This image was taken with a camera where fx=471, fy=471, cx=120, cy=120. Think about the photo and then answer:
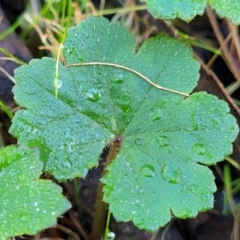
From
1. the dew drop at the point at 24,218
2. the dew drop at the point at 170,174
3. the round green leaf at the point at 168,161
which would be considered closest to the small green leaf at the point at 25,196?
the dew drop at the point at 24,218

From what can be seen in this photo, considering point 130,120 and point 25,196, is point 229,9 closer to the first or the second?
point 130,120

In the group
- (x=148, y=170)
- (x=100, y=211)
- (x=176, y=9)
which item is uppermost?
(x=176, y=9)

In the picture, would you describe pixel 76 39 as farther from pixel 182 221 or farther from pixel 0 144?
pixel 182 221

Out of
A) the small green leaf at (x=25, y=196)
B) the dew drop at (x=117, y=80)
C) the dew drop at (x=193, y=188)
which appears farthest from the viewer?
the dew drop at (x=117, y=80)

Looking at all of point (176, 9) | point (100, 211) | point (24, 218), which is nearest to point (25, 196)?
point (24, 218)

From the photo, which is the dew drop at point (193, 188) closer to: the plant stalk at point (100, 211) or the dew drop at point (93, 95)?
the plant stalk at point (100, 211)

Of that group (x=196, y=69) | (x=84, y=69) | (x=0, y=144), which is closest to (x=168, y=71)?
(x=196, y=69)
